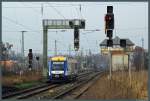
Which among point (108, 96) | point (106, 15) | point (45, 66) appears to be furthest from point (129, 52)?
→ point (45, 66)

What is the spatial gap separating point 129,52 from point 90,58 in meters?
105

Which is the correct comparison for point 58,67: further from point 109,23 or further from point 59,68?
point 109,23

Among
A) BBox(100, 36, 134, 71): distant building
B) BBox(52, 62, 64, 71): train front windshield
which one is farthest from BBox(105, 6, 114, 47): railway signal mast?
BBox(52, 62, 64, 71): train front windshield

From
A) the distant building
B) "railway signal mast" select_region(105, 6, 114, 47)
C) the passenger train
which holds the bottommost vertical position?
the passenger train

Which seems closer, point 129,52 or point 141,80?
point 129,52

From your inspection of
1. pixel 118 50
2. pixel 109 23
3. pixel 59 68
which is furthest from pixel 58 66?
pixel 109 23

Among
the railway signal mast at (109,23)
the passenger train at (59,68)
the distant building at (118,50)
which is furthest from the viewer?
the passenger train at (59,68)

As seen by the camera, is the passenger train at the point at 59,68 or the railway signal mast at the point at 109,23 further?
the passenger train at the point at 59,68

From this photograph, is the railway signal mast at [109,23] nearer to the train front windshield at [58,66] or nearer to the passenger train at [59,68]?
the passenger train at [59,68]

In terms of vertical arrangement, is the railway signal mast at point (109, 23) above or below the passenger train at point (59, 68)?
above

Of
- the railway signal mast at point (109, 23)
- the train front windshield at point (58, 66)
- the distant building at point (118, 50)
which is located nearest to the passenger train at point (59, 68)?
the train front windshield at point (58, 66)

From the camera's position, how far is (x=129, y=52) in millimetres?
29188

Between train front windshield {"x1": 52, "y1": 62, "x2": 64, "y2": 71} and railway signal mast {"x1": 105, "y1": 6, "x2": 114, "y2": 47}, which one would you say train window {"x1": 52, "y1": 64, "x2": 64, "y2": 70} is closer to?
train front windshield {"x1": 52, "y1": 62, "x2": 64, "y2": 71}

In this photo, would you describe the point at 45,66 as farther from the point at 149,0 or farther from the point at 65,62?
the point at 149,0
